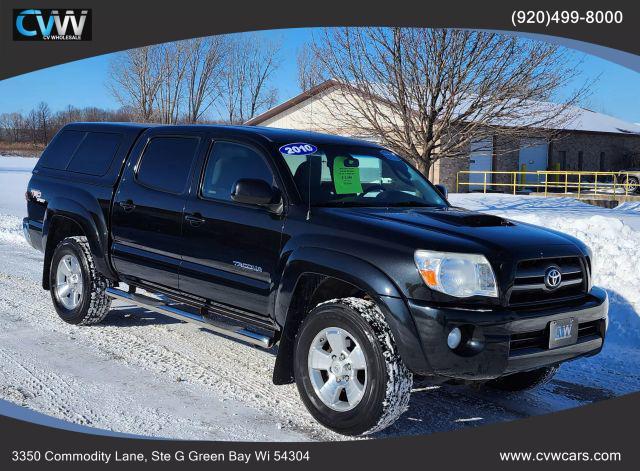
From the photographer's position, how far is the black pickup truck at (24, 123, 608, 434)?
405 centimetres

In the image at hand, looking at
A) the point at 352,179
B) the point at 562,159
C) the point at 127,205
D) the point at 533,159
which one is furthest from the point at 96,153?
the point at 562,159

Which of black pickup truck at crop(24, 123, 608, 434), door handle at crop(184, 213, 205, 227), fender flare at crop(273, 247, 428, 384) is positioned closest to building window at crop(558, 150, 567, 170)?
black pickup truck at crop(24, 123, 608, 434)

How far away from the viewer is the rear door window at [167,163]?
226 inches

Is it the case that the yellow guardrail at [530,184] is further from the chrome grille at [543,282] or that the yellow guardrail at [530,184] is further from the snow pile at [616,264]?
the chrome grille at [543,282]

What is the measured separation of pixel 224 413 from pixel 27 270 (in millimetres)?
6087

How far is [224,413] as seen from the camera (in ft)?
15.3

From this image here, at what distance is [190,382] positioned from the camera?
17.3 ft

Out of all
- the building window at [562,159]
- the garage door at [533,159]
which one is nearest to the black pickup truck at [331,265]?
the garage door at [533,159]

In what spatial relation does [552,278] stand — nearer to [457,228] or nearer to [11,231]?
[457,228]

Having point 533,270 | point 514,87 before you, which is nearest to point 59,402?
point 533,270

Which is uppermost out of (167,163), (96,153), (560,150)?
(560,150)

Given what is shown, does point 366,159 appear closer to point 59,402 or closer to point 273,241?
point 273,241

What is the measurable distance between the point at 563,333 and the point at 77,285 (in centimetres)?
477

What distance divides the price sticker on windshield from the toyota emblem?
1.99 meters
